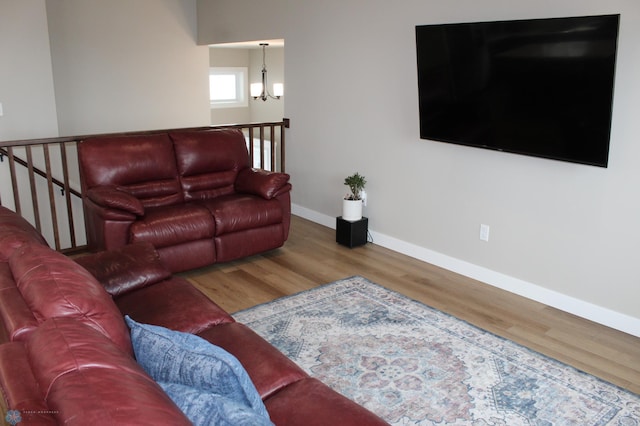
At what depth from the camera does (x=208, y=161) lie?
4547 millimetres

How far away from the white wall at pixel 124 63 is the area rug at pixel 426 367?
3.90 metres

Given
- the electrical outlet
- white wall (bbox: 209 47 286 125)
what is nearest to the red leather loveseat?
the electrical outlet

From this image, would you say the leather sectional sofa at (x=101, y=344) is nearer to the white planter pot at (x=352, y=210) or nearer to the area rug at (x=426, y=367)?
the area rug at (x=426, y=367)

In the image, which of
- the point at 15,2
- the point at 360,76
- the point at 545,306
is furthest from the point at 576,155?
the point at 15,2

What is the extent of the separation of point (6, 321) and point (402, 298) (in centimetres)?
265

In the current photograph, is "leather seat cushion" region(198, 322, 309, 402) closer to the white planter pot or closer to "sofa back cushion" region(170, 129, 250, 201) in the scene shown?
"sofa back cushion" region(170, 129, 250, 201)

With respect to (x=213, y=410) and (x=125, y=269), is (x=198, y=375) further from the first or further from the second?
(x=125, y=269)

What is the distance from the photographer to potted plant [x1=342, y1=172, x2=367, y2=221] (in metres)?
4.70

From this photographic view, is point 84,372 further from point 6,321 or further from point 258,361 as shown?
point 258,361

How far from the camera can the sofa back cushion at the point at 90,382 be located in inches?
43.3

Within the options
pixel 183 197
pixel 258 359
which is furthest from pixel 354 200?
pixel 258 359

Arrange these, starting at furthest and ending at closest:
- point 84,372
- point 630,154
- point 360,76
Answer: point 360,76
point 630,154
point 84,372

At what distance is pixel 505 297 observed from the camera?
383 cm

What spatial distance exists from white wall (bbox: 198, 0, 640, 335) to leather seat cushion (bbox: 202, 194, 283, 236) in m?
1.02
